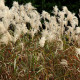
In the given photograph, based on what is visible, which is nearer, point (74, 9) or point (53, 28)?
point (53, 28)

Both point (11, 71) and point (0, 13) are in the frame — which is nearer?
point (11, 71)

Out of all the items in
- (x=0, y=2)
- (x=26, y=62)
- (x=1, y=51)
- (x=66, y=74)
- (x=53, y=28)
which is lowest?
(x=66, y=74)

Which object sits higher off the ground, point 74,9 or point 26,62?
point 74,9

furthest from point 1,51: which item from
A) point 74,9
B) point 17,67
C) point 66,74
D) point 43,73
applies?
point 74,9


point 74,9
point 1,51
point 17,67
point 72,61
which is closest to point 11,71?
point 17,67

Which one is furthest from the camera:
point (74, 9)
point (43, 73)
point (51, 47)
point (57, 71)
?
point (74, 9)

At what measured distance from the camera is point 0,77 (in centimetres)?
314

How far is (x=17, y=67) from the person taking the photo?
3.15 metres

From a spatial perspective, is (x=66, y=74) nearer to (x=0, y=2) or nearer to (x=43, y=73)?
(x=43, y=73)

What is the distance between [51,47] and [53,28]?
424mm

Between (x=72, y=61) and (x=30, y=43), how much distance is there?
0.95 m

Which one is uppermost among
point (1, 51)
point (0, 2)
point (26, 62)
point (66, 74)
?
point (0, 2)

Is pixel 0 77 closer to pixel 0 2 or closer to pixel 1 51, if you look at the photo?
pixel 1 51

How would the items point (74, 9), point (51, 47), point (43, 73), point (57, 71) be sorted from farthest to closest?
point (74, 9)
point (51, 47)
point (57, 71)
point (43, 73)
